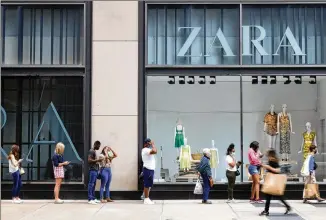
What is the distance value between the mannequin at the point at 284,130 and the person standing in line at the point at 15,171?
7508mm

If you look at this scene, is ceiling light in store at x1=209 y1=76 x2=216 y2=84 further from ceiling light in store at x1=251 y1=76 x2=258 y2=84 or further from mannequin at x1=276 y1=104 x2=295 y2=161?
mannequin at x1=276 y1=104 x2=295 y2=161

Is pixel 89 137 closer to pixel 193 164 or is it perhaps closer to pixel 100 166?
pixel 100 166

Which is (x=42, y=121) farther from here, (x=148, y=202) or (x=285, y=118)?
(x=285, y=118)

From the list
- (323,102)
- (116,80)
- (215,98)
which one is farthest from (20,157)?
(323,102)

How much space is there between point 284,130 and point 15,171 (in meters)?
7.76

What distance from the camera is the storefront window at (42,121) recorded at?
1450 centimetres

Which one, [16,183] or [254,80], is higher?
[254,80]

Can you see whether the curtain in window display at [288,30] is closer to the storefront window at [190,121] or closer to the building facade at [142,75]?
the building facade at [142,75]

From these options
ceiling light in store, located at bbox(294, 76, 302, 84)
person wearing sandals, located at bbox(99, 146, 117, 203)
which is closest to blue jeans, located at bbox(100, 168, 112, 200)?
person wearing sandals, located at bbox(99, 146, 117, 203)

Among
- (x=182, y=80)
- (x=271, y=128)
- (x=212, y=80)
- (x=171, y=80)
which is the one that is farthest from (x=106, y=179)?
(x=271, y=128)

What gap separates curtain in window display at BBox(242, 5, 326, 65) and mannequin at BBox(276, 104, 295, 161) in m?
1.76

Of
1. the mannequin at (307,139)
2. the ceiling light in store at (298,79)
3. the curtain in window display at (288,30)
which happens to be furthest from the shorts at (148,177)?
the ceiling light in store at (298,79)

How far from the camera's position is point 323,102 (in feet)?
50.0

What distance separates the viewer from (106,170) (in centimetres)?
1358
